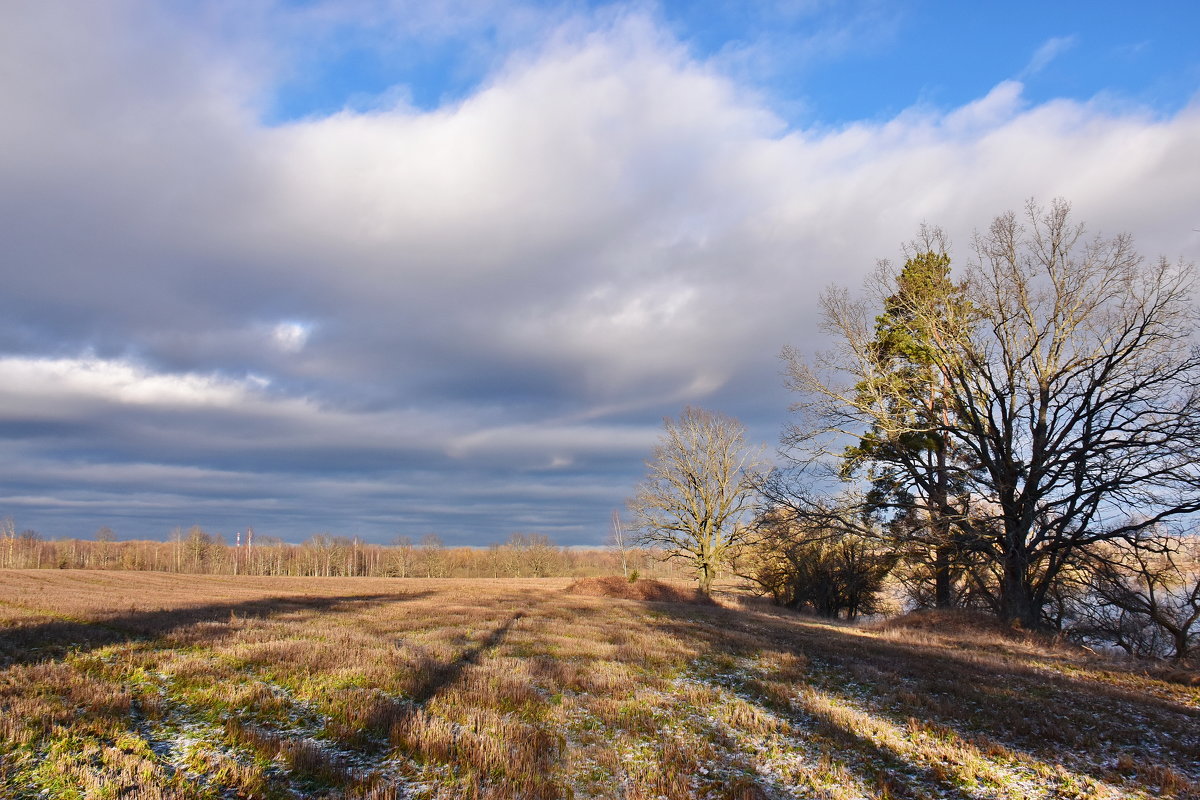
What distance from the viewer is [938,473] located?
2358cm

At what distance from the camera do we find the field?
576cm

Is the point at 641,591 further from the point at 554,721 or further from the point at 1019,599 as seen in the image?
the point at 554,721

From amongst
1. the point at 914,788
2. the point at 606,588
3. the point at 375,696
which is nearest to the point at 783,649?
the point at 914,788

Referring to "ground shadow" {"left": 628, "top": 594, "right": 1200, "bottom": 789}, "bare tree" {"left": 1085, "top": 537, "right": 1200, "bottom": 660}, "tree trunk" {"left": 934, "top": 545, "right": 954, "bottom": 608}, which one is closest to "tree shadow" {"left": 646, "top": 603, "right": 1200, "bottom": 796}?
"ground shadow" {"left": 628, "top": 594, "right": 1200, "bottom": 789}

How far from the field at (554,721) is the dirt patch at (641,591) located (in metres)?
→ 21.7

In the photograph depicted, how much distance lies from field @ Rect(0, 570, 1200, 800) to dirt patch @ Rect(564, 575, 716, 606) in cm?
2167

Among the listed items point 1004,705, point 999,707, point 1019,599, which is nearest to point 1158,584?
point 1019,599

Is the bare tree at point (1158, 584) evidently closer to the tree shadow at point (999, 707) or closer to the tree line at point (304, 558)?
the tree shadow at point (999, 707)

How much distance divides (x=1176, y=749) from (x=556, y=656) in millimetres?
9415

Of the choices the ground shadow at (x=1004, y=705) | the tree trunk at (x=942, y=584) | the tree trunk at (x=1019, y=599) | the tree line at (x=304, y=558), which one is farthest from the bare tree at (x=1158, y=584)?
the tree line at (x=304, y=558)

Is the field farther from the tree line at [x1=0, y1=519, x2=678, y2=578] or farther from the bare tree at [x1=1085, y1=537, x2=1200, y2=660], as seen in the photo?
the tree line at [x1=0, y1=519, x2=678, y2=578]

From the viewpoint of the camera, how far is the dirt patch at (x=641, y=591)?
3466 cm

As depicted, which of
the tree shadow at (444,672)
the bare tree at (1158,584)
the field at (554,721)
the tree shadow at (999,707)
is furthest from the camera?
the bare tree at (1158,584)

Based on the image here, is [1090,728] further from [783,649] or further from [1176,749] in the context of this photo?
[783,649]
